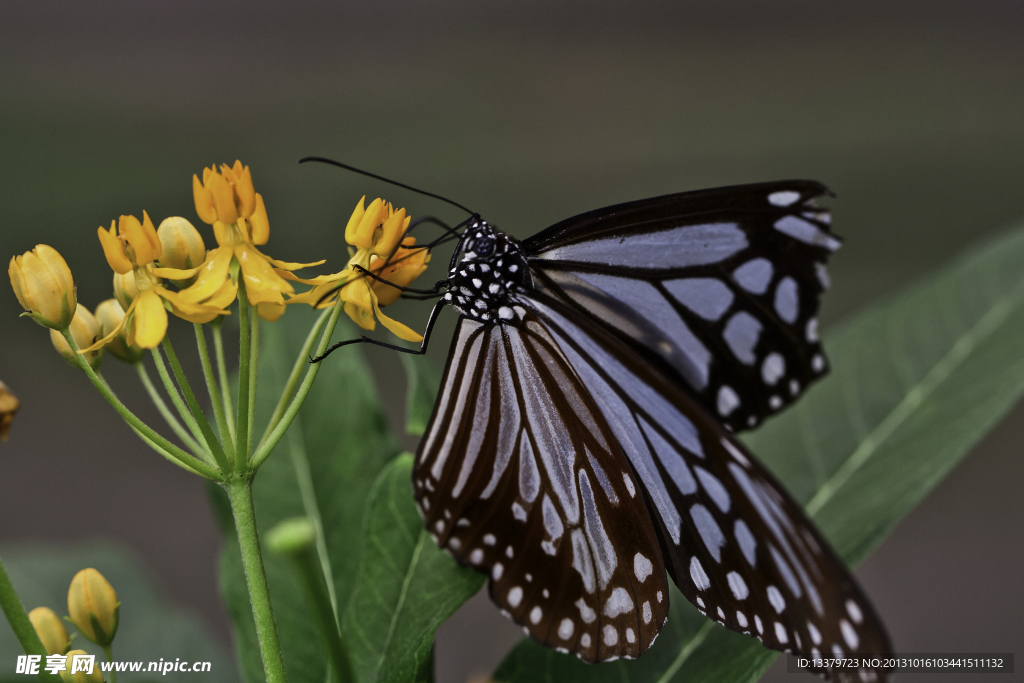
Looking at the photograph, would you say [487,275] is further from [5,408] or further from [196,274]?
[5,408]

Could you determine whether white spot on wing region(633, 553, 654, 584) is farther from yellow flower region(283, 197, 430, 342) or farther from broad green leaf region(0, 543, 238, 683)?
broad green leaf region(0, 543, 238, 683)

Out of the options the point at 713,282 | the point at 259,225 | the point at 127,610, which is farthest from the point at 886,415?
the point at 127,610

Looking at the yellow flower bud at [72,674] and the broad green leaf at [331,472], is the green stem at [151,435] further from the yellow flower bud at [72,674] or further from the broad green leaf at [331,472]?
the broad green leaf at [331,472]

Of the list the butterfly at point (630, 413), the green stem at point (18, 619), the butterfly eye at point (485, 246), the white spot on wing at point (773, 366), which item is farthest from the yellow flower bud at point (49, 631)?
the white spot on wing at point (773, 366)

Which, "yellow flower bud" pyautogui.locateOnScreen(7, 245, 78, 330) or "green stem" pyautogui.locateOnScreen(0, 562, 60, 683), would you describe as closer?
"green stem" pyautogui.locateOnScreen(0, 562, 60, 683)

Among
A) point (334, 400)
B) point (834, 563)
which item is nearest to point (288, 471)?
point (334, 400)

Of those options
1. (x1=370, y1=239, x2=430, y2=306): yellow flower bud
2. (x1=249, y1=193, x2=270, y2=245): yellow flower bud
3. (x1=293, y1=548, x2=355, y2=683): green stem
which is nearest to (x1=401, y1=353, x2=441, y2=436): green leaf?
(x1=370, y1=239, x2=430, y2=306): yellow flower bud

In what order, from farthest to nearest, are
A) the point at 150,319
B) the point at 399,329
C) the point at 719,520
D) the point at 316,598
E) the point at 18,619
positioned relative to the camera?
1. the point at 719,520
2. the point at 399,329
3. the point at 150,319
4. the point at 18,619
5. the point at 316,598
